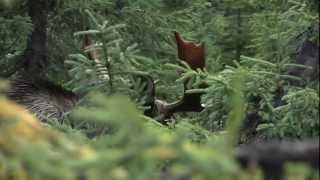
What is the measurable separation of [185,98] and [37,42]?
348cm

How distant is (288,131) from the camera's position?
456cm

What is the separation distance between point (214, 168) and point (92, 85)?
3.10m

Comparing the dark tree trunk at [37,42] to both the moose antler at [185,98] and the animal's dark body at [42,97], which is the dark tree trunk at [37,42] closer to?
the animal's dark body at [42,97]

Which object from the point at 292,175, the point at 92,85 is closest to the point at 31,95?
the point at 92,85

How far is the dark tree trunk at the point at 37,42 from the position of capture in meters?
8.60

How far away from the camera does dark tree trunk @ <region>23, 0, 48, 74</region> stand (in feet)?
28.2

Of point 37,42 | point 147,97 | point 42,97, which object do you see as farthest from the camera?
point 37,42

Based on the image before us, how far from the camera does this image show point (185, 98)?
5703 mm

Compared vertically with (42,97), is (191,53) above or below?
above

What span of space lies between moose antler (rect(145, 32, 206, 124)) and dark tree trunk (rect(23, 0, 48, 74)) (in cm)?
312

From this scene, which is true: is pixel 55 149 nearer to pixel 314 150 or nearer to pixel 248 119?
pixel 314 150

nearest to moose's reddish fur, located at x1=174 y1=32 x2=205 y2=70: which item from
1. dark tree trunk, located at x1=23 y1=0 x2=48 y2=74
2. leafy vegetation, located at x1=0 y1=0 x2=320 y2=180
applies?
leafy vegetation, located at x1=0 y1=0 x2=320 y2=180

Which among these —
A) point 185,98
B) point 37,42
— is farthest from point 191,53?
point 37,42

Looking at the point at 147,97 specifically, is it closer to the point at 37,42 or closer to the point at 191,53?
the point at 191,53
